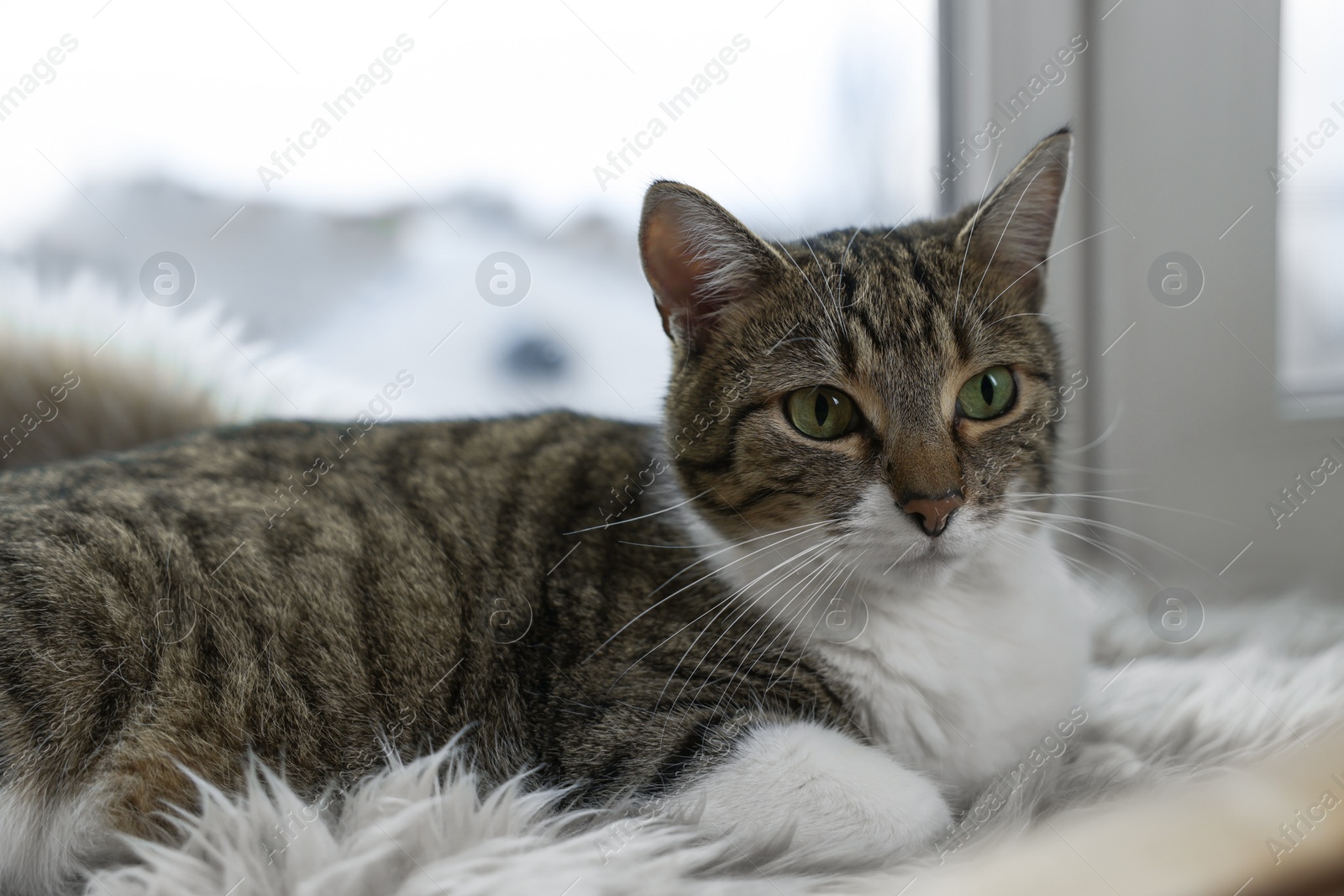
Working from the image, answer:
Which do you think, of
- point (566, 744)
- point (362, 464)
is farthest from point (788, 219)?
point (566, 744)

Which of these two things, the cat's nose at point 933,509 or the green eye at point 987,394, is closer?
the cat's nose at point 933,509

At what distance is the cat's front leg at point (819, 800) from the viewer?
101cm

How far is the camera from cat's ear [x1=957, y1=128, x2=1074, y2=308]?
126 cm

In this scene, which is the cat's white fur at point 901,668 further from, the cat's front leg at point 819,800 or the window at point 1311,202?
the window at point 1311,202

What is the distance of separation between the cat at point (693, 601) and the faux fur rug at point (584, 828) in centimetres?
6

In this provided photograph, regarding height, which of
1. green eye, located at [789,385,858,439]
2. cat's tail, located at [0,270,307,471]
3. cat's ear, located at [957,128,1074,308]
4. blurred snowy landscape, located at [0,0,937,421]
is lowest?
green eye, located at [789,385,858,439]

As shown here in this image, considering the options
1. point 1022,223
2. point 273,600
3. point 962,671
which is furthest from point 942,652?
point 273,600

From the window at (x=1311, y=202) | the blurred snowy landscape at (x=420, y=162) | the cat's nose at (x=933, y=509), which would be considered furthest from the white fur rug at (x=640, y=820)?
the blurred snowy landscape at (x=420, y=162)

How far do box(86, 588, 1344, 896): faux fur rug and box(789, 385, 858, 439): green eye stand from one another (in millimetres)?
543

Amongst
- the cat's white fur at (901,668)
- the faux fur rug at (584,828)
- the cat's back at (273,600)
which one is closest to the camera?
the faux fur rug at (584,828)

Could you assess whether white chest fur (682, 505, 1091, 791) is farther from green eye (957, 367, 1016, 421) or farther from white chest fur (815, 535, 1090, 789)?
green eye (957, 367, 1016, 421)

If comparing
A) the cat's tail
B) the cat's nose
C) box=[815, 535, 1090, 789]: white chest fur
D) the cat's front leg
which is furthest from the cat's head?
the cat's tail

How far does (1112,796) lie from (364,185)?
1.98 m

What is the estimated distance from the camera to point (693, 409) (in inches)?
51.7
